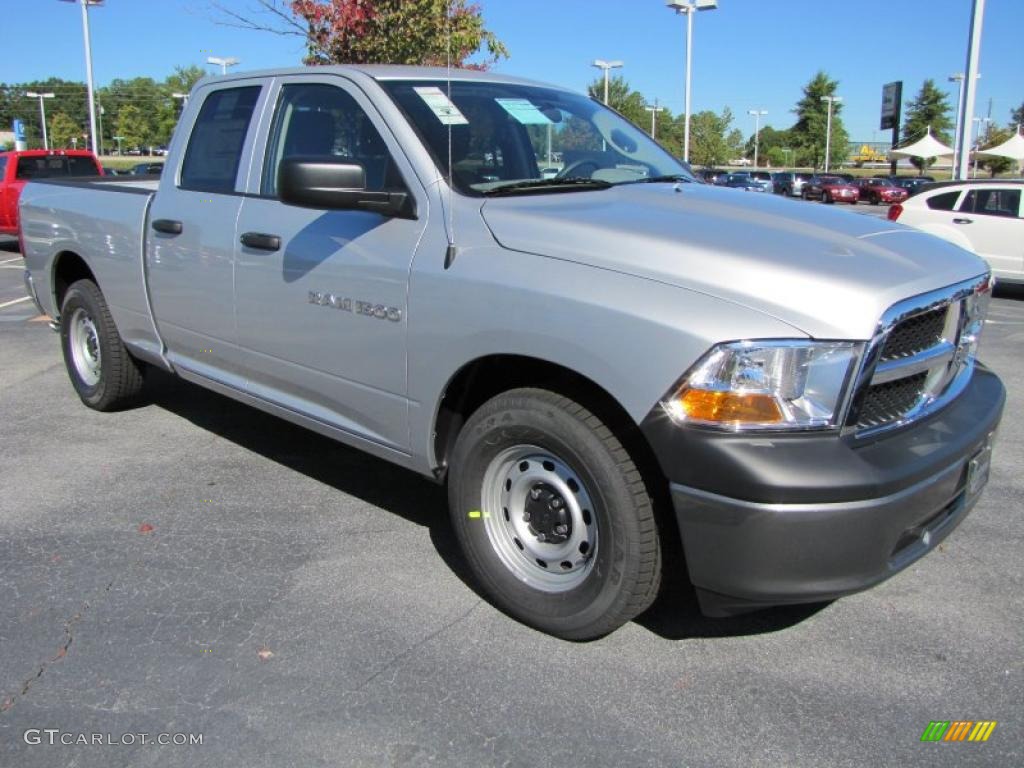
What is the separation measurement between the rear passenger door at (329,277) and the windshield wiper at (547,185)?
1.00 feet

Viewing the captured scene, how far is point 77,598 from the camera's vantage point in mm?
3428

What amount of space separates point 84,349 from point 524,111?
362cm

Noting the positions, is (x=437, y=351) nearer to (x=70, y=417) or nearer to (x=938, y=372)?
(x=938, y=372)

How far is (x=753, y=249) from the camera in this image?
108 inches

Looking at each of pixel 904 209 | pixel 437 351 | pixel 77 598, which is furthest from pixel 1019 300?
pixel 77 598

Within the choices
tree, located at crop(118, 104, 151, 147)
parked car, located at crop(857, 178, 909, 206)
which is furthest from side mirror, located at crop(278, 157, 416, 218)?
tree, located at crop(118, 104, 151, 147)

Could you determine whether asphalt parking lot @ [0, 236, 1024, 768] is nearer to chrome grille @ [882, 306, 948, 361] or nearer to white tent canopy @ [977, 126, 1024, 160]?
chrome grille @ [882, 306, 948, 361]

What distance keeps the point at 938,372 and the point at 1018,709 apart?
3.50 ft

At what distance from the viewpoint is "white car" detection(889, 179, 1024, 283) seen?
12.2 m

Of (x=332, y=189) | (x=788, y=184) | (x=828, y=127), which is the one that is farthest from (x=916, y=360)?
(x=828, y=127)

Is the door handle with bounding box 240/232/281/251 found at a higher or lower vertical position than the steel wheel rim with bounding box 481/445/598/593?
higher

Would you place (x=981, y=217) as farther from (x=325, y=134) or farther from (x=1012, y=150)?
(x=1012, y=150)

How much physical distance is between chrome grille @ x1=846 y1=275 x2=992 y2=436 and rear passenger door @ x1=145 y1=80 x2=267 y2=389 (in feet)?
9.18
